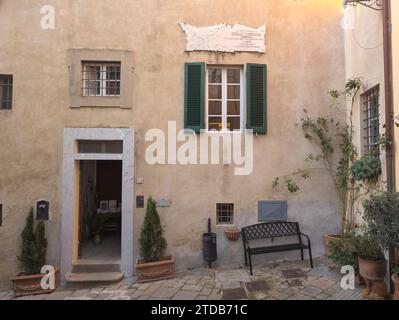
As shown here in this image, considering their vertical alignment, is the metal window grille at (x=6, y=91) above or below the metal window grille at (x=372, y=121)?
above

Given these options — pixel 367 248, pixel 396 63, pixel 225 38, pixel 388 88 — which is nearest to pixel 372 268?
pixel 367 248

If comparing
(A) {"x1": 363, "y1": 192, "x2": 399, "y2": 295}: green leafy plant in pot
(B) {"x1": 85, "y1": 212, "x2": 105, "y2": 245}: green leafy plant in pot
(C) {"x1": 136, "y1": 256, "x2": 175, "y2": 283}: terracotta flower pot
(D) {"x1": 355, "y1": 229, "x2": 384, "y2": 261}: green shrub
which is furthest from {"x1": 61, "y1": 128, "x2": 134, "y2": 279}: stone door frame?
(A) {"x1": 363, "y1": 192, "x2": 399, "y2": 295}: green leafy plant in pot

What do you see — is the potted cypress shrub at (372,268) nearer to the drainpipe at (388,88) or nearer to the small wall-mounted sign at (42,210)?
the drainpipe at (388,88)

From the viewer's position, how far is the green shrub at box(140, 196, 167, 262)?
226 inches

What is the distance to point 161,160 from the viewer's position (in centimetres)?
603

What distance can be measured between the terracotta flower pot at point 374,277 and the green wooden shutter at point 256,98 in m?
3.02

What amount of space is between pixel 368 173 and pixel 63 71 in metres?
6.24

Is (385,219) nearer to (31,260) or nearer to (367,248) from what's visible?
(367,248)

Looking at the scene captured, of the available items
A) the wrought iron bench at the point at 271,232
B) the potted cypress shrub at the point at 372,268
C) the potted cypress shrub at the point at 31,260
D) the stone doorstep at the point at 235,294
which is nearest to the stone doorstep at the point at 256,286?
the stone doorstep at the point at 235,294

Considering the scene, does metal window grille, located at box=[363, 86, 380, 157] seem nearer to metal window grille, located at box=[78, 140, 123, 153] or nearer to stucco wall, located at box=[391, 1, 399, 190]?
stucco wall, located at box=[391, 1, 399, 190]

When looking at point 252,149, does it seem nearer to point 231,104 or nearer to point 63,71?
point 231,104

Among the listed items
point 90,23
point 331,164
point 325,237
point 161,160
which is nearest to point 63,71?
point 90,23

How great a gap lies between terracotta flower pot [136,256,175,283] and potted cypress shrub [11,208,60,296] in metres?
1.74

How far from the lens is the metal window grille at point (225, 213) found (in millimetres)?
6098
